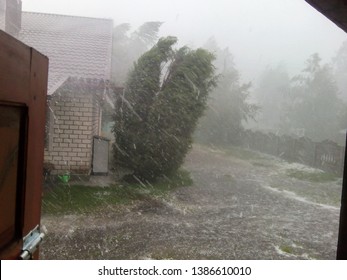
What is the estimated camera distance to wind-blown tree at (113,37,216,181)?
957 centimetres

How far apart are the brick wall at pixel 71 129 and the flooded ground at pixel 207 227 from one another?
7.78ft

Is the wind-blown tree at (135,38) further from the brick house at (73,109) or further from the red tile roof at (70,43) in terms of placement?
the brick house at (73,109)

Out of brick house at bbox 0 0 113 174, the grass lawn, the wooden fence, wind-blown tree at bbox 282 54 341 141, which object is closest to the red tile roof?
brick house at bbox 0 0 113 174

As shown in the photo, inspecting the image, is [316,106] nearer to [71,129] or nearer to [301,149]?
[301,149]

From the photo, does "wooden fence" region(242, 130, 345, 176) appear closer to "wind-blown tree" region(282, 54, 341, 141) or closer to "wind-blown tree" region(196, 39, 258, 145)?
"wind-blown tree" region(196, 39, 258, 145)

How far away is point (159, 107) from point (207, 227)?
4.26 m

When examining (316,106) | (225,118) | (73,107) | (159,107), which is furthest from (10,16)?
(316,106)

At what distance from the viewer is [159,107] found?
9633mm

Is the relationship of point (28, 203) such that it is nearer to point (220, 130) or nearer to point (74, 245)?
point (74, 245)

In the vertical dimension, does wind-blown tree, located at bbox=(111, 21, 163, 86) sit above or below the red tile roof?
above

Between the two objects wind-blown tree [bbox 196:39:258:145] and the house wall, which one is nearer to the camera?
the house wall

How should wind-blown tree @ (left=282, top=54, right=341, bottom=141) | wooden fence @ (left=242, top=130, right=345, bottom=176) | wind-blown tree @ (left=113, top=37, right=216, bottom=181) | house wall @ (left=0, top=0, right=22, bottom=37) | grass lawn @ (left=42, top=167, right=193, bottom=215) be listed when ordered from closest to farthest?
grass lawn @ (left=42, top=167, right=193, bottom=215) < wind-blown tree @ (left=113, top=37, right=216, bottom=181) < house wall @ (left=0, top=0, right=22, bottom=37) < wooden fence @ (left=242, top=130, right=345, bottom=176) < wind-blown tree @ (left=282, top=54, right=341, bottom=141)

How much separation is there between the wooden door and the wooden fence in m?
14.5

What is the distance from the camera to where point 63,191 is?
799 cm
